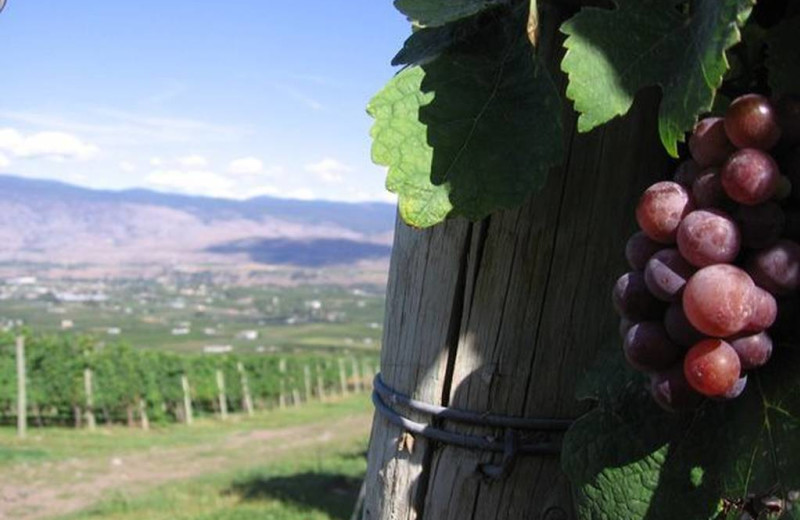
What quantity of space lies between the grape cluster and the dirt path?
64.2 ft

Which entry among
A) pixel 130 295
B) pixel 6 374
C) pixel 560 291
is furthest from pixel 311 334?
pixel 560 291

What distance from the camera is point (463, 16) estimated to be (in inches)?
35.8

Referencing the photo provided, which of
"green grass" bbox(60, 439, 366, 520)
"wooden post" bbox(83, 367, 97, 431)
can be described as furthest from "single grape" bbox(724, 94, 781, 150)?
"wooden post" bbox(83, 367, 97, 431)

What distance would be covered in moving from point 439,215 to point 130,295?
152m

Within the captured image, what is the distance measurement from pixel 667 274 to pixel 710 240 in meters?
0.05

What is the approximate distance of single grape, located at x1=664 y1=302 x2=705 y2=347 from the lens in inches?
29.6

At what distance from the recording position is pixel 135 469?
80.9 feet

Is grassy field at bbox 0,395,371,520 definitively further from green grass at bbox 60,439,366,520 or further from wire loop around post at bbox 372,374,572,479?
wire loop around post at bbox 372,374,572,479

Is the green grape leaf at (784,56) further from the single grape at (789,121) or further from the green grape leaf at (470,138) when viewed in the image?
the green grape leaf at (470,138)

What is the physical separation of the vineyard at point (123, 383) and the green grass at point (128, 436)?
925 millimetres

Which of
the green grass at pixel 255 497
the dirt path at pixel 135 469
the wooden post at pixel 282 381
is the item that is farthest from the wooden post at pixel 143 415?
the green grass at pixel 255 497

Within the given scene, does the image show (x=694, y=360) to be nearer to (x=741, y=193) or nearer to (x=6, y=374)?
(x=741, y=193)

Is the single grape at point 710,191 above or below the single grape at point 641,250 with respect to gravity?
above

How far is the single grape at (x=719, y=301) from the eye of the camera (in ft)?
2.32
